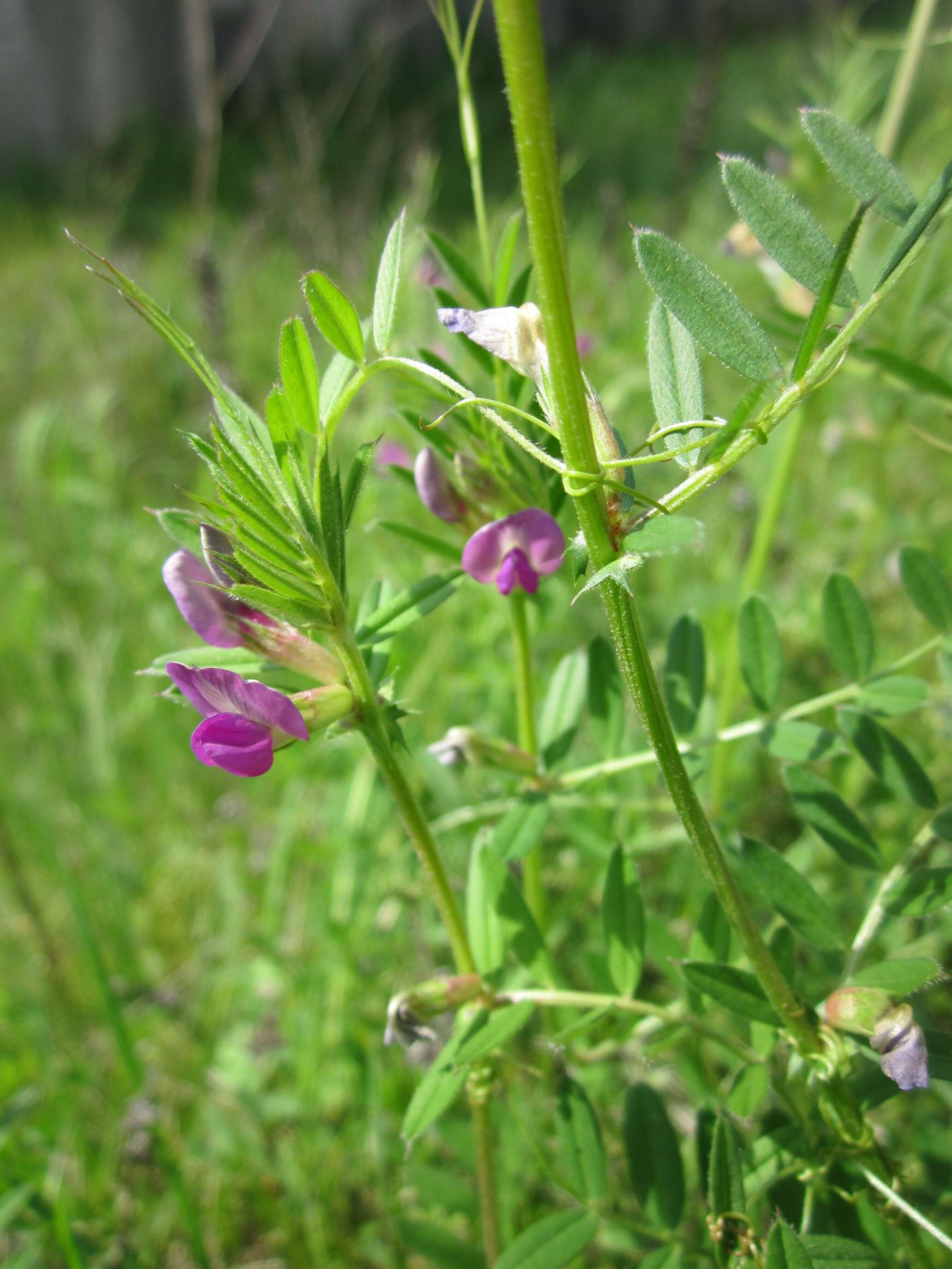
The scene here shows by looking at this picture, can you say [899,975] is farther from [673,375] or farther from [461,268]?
[461,268]

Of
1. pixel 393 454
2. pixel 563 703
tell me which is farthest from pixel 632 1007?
pixel 393 454

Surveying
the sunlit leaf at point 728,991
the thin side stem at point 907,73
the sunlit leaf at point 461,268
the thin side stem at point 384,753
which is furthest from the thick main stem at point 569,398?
the thin side stem at point 907,73

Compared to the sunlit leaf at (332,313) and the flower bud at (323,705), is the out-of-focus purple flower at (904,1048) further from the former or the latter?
the sunlit leaf at (332,313)

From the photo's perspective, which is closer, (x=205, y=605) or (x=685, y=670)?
(x=205, y=605)

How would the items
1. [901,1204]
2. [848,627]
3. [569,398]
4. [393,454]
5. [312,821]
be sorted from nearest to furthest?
[569,398]
[901,1204]
[848,627]
[393,454]
[312,821]

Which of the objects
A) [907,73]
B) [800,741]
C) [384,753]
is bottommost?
[800,741]

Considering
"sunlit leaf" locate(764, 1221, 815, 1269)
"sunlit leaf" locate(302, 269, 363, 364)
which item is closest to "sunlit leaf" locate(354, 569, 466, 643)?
"sunlit leaf" locate(302, 269, 363, 364)

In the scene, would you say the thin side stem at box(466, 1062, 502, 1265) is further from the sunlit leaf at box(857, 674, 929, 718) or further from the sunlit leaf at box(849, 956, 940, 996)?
the sunlit leaf at box(857, 674, 929, 718)
